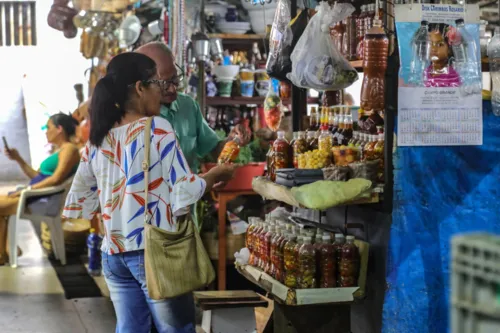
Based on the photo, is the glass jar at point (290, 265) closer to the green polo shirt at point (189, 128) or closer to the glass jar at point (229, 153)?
the glass jar at point (229, 153)

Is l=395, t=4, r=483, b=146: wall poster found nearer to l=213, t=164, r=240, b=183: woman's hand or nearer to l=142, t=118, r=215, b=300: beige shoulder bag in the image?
l=213, t=164, r=240, b=183: woman's hand

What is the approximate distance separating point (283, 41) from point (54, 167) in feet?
15.2

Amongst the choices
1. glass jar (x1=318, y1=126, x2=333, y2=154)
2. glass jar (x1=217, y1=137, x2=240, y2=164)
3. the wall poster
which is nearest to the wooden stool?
glass jar (x1=217, y1=137, x2=240, y2=164)

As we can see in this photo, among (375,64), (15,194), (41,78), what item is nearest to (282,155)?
(375,64)

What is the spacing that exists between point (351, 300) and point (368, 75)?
930 millimetres

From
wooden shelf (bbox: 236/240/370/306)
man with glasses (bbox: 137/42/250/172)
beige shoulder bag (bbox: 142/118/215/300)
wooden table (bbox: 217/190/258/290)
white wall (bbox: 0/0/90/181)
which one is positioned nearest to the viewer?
beige shoulder bag (bbox: 142/118/215/300)

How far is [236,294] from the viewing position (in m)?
3.87

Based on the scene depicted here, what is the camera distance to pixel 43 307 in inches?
232

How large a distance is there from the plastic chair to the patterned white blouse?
4.88m

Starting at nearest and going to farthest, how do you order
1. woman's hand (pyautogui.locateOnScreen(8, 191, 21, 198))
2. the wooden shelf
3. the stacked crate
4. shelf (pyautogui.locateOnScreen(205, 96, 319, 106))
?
the stacked crate, the wooden shelf, shelf (pyautogui.locateOnScreen(205, 96, 319, 106)), woman's hand (pyautogui.locateOnScreen(8, 191, 21, 198))

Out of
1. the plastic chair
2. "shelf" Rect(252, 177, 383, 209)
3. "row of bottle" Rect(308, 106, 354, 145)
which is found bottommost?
the plastic chair

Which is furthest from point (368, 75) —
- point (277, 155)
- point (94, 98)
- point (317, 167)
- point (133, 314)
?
point (133, 314)

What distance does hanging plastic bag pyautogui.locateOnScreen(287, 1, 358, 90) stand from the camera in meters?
3.35

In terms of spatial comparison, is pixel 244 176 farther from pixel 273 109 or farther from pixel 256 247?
pixel 256 247
